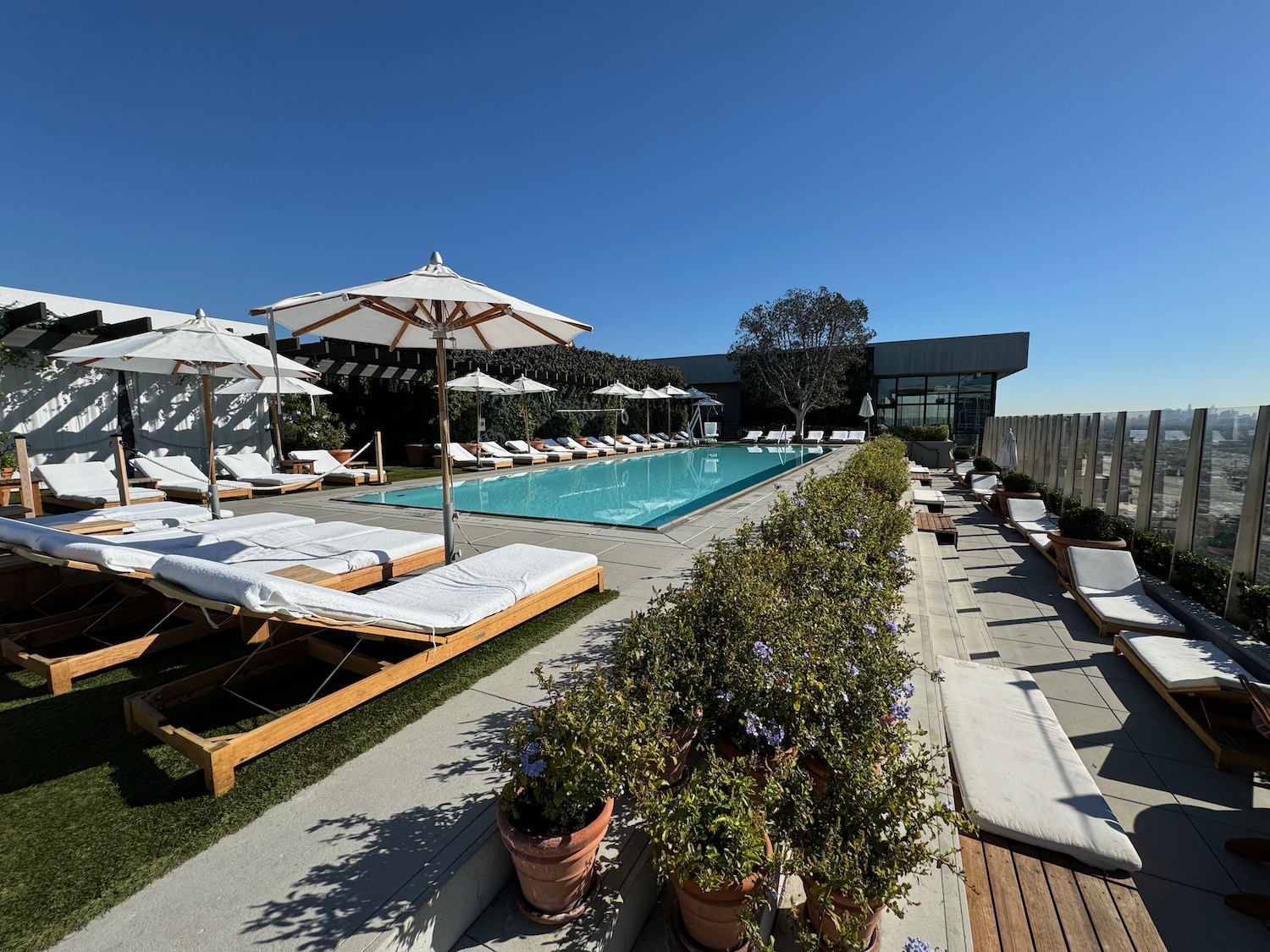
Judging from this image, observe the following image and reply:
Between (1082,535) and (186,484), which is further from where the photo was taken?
(186,484)

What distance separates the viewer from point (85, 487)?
8398 millimetres

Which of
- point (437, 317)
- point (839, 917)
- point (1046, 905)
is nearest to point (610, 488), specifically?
point (437, 317)

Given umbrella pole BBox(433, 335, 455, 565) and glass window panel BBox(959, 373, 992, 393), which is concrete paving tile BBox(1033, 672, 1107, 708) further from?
glass window panel BBox(959, 373, 992, 393)

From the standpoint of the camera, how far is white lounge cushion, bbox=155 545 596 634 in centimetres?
234

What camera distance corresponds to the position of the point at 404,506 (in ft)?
29.1

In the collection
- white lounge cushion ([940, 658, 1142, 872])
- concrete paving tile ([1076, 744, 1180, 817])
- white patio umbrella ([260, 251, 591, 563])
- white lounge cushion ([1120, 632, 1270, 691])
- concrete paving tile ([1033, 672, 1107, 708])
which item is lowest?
concrete paving tile ([1076, 744, 1180, 817])

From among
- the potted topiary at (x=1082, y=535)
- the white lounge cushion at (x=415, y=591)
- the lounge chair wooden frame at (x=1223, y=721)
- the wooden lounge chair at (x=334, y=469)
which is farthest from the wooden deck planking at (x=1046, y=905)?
the wooden lounge chair at (x=334, y=469)

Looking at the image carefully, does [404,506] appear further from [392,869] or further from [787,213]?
[787,213]

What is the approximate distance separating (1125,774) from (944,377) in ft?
104

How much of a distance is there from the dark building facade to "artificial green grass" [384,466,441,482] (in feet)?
82.0

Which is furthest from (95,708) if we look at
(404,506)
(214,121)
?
(214,121)

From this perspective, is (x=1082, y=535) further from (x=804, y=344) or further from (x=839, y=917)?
(x=804, y=344)

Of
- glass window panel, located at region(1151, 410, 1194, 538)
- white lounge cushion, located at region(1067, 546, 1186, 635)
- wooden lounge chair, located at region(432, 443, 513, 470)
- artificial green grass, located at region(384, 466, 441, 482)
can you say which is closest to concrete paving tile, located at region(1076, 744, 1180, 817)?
white lounge cushion, located at region(1067, 546, 1186, 635)

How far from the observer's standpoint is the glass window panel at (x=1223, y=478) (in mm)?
5359
